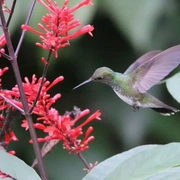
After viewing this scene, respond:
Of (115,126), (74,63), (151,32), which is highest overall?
(151,32)

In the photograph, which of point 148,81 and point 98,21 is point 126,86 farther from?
point 98,21

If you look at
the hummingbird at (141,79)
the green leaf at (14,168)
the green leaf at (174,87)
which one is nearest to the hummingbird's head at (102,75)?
the hummingbird at (141,79)

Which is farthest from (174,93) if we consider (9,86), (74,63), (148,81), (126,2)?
(9,86)

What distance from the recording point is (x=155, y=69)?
0.97 metres

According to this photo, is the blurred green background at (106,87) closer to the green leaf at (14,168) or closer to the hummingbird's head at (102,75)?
the hummingbird's head at (102,75)

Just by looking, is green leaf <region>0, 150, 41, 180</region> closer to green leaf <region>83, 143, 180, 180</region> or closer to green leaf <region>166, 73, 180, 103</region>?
green leaf <region>83, 143, 180, 180</region>

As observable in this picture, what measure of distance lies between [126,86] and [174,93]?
0.71 ft

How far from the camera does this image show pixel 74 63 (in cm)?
147

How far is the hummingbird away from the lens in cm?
95

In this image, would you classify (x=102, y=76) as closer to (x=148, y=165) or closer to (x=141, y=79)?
(x=141, y=79)

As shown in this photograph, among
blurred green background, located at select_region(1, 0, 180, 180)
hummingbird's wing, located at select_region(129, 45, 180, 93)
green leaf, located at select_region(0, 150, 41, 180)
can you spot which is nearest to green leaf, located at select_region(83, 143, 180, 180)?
green leaf, located at select_region(0, 150, 41, 180)

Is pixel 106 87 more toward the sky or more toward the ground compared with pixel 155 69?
more toward the ground

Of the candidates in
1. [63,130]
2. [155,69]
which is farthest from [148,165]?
[155,69]

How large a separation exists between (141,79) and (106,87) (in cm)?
59
